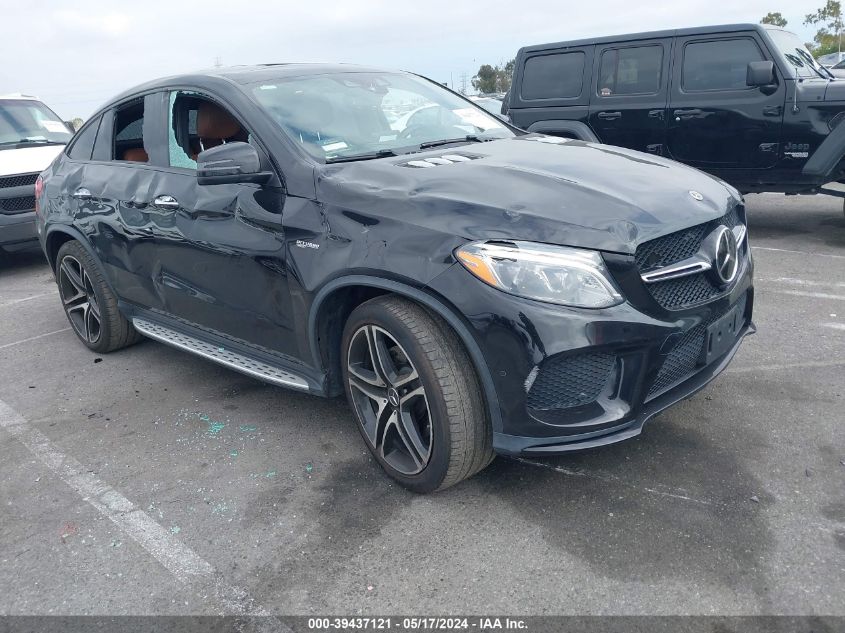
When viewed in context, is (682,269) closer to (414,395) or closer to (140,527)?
(414,395)

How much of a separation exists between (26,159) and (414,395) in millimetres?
7168

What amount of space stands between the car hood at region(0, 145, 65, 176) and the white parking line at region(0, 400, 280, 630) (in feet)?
16.1

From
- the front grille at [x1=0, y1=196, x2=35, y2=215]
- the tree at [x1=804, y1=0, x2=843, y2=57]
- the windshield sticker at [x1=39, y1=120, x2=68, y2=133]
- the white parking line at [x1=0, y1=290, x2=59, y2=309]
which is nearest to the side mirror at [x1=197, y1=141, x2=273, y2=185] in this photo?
the white parking line at [x1=0, y1=290, x2=59, y2=309]

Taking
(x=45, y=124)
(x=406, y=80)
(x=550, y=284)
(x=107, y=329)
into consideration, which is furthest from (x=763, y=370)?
(x=45, y=124)

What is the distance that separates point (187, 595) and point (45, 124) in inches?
326

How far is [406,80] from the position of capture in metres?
4.20

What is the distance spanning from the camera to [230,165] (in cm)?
306

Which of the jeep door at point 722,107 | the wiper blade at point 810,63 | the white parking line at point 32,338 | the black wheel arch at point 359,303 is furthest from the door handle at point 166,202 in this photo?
the wiper blade at point 810,63

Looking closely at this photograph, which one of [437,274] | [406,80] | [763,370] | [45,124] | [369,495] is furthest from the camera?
[45,124]

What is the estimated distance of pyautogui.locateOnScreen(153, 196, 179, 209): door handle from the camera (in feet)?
12.2

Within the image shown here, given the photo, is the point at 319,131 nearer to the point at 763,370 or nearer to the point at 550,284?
the point at 550,284

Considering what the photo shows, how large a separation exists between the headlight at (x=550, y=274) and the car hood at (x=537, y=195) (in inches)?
1.8

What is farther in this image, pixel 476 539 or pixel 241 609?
pixel 476 539

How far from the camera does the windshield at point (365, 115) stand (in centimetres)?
331
